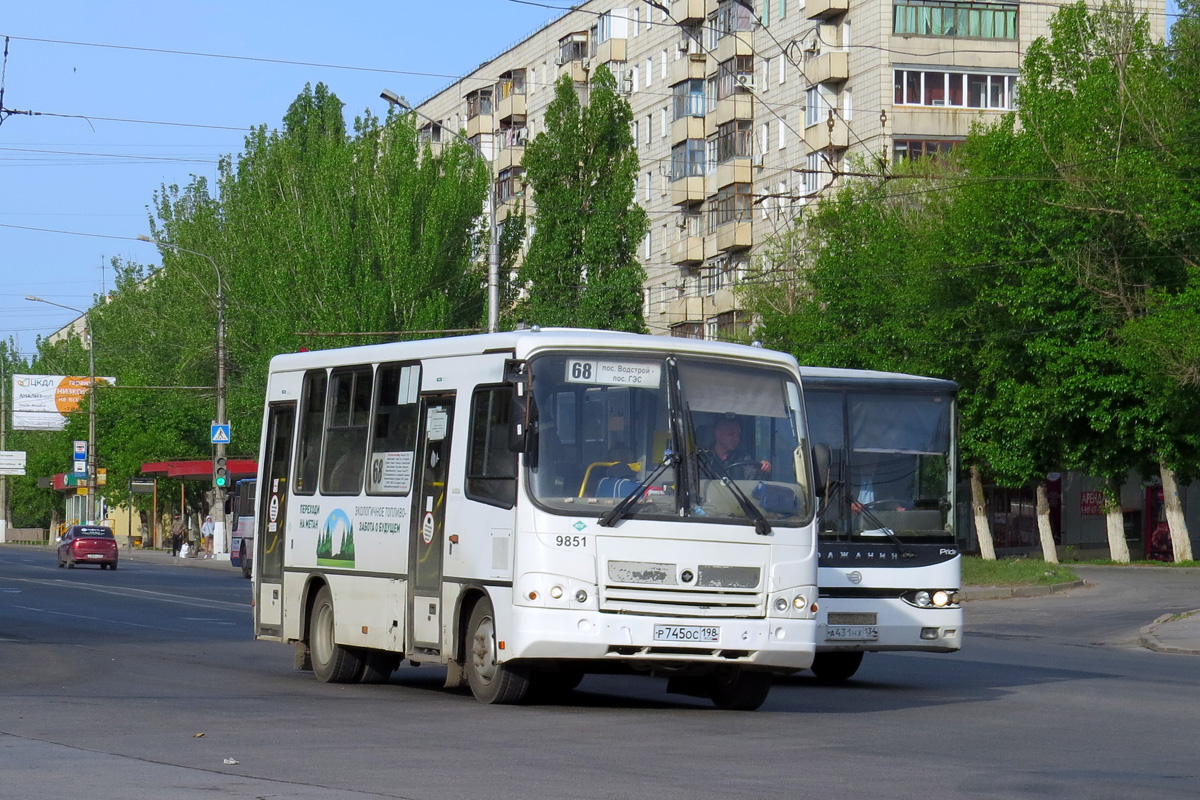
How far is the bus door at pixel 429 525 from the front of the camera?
14680 mm

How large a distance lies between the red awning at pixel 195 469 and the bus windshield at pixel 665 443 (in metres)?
62.4

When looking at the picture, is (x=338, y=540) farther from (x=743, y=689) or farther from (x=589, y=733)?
(x=589, y=733)

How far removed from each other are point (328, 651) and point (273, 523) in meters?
1.68

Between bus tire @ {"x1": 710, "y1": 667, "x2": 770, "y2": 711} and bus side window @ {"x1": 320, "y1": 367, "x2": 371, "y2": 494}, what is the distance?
145 inches

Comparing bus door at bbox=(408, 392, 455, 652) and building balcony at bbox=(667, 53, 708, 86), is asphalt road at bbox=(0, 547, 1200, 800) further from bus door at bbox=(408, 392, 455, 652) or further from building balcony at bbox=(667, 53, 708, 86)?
building balcony at bbox=(667, 53, 708, 86)

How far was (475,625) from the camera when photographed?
14070 mm

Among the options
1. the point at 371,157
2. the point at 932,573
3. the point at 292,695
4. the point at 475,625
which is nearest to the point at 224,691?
the point at 292,695

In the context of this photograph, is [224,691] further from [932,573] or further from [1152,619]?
[1152,619]

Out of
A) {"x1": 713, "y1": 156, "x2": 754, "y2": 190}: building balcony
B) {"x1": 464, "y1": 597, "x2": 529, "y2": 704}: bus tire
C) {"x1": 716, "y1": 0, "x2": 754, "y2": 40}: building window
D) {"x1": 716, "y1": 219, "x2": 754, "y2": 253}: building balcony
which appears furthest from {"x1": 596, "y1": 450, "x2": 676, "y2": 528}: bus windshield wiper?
{"x1": 713, "y1": 156, "x2": 754, "y2": 190}: building balcony

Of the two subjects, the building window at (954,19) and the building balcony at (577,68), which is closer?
the building window at (954,19)

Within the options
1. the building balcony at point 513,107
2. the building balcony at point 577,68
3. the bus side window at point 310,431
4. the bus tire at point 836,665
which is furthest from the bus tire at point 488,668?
the building balcony at point 513,107

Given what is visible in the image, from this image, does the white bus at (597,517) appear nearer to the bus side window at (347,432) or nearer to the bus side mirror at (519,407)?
the bus side mirror at (519,407)

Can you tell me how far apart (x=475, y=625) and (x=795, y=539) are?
245 cm

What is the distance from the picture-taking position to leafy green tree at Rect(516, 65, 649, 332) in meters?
59.7
